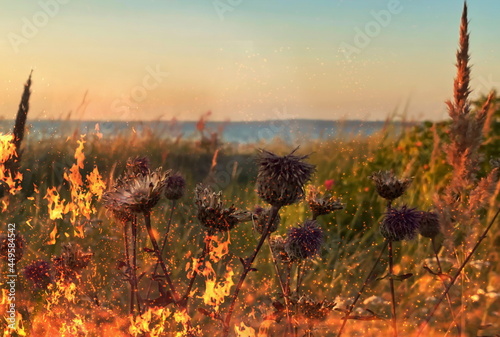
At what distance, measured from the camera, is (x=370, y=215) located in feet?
23.7

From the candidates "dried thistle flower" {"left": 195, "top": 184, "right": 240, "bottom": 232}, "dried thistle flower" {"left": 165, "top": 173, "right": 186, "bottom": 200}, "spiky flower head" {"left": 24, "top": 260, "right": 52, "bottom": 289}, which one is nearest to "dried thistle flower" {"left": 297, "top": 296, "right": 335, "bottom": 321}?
"dried thistle flower" {"left": 195, "top": 184, "right": 240, "bottom": 232}

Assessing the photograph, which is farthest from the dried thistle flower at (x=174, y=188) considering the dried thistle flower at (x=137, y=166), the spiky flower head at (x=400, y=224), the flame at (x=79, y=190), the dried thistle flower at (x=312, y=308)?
the spiky flower head at (x=400, y=224)

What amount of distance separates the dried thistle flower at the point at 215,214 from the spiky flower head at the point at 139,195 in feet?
0.60

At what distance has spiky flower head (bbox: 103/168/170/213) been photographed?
2.07 m

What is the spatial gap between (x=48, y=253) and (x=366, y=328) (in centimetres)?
290

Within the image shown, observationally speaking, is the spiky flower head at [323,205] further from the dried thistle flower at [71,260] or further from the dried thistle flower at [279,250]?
the dried thistle flower at [71,260]

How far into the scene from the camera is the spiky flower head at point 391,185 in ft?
8.68

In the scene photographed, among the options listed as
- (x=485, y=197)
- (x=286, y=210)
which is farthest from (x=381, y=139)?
(x=485, y=197)

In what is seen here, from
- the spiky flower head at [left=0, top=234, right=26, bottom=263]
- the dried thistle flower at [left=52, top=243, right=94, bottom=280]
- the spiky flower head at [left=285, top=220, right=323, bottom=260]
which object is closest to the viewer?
the spiky flower head at [left=285, top=220, right=323, bottom=260]

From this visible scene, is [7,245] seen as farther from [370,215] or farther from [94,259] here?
[370,215]

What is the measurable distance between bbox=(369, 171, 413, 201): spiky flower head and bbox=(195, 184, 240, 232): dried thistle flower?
2.60 ft

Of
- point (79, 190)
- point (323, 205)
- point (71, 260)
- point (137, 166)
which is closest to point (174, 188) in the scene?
Result: point (137, 166)

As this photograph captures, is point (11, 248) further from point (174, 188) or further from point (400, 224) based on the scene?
point (400, 224)

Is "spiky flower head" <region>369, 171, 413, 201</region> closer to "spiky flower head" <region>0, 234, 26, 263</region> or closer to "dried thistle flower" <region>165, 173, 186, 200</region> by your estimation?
"dried thistle flower" <region>165, 173, 186, 200</region>
